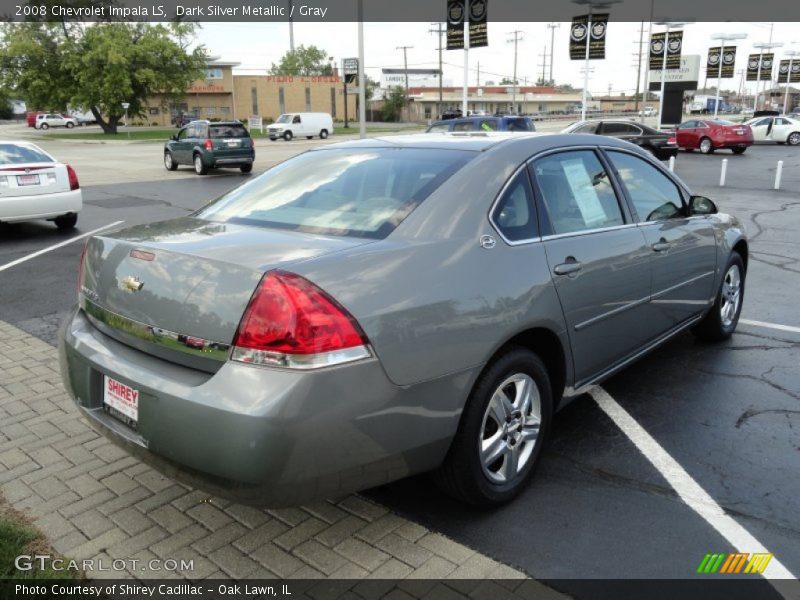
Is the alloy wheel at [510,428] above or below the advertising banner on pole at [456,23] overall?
below

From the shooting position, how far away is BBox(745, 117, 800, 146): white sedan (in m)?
37.9

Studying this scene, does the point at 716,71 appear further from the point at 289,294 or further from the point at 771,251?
the point at 289,294

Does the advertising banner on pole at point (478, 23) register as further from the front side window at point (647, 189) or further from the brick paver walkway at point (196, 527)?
the brick paver walkway at point (196, 527)

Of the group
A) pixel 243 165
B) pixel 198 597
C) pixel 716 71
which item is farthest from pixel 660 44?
pixel 198 597

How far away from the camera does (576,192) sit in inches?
148

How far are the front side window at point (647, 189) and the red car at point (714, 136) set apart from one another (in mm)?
29770

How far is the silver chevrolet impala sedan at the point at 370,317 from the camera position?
7.97 feet

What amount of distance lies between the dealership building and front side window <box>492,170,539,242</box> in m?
85.7

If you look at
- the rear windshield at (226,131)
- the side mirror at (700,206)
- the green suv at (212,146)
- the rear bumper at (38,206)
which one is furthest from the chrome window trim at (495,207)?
the rear windshield at (226,131)

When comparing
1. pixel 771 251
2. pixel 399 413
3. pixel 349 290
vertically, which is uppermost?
pixel 349 290

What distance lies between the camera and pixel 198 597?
261cm

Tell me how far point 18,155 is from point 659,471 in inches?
399

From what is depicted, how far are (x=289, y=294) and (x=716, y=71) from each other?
53.8m

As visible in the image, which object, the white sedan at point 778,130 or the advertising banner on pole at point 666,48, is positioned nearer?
the white sedan at point 778,130
